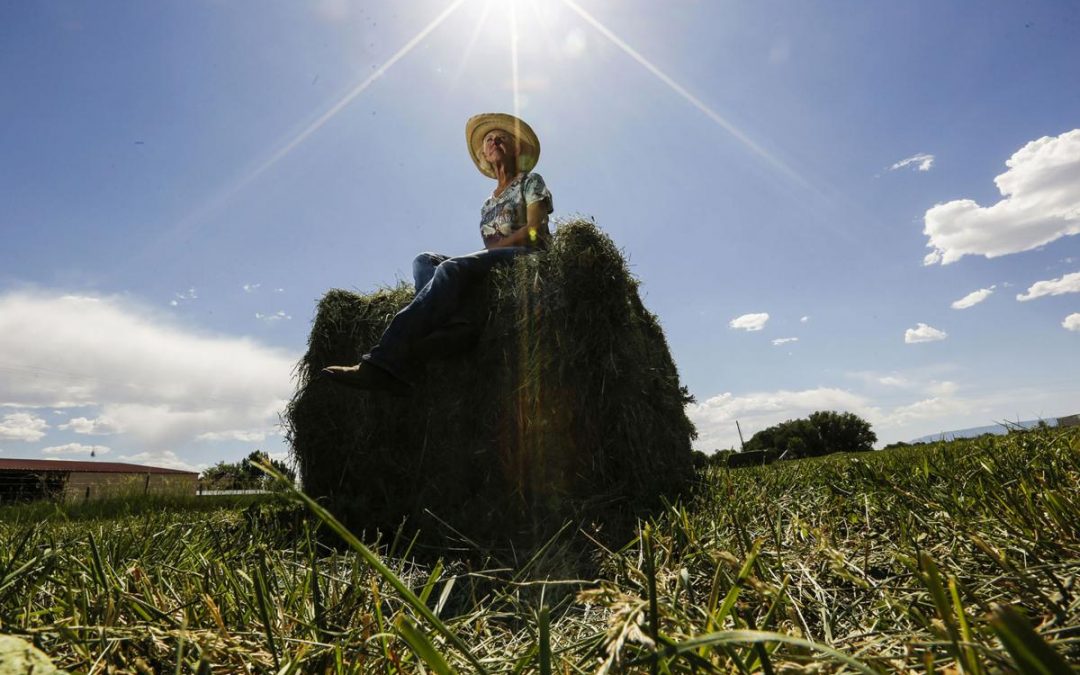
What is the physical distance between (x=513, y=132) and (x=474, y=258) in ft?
6.15

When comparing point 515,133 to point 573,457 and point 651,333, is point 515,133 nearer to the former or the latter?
point 651,333

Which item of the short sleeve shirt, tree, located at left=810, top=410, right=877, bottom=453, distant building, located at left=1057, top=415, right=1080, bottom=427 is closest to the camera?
distant building, located at left=1057, top=415, right=1080, bottom=427

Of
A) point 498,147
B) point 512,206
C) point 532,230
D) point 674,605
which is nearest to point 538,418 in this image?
point 532,230

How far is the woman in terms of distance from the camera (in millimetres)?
2957

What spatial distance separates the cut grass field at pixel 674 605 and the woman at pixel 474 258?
57.3 inches

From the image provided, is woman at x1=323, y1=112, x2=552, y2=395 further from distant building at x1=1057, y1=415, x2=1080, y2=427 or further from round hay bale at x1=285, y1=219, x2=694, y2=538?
distant building at x1=1057, y1=415, x2=1080, y2=427

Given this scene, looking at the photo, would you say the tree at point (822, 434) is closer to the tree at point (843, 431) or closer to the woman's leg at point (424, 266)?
the tree at point (843, 431)

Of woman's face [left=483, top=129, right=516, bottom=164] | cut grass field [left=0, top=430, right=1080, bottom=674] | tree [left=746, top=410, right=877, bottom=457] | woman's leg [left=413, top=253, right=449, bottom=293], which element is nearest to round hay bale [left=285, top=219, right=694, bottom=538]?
woman's leg [left=413, top=253, right=449, bottom=293]

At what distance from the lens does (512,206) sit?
3.93m

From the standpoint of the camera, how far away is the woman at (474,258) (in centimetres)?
296

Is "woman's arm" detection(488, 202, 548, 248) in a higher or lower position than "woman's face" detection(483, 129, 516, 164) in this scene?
lower

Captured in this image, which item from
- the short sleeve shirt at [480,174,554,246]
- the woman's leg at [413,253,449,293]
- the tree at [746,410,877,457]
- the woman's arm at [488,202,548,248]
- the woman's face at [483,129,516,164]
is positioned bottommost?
the tree at [746,410,877,457]

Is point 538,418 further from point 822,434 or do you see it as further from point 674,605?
point 822,434

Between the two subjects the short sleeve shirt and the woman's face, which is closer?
the short sleeve shirt
